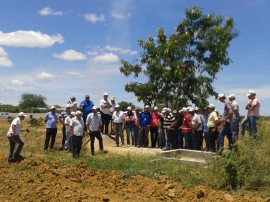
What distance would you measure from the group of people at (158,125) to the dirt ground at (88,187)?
1.74m

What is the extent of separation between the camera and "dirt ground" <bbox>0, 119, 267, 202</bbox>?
7.64 metres

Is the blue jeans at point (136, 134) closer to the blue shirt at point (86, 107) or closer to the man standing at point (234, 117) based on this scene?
the blue shirt at point (86, 107)

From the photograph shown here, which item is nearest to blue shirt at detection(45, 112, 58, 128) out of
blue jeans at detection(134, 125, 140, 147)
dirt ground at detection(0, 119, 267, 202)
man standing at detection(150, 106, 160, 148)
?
blue jeans at detection(134, 125, 140, 147)

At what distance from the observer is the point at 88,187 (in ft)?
29.1

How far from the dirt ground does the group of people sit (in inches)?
68.4

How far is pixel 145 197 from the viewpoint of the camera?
25.5 ft

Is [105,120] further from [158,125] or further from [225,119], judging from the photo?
[225,119]

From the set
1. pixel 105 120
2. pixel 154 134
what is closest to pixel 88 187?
pixel 154 134

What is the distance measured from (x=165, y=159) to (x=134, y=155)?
1.80 metres

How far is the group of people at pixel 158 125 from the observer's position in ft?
36.9

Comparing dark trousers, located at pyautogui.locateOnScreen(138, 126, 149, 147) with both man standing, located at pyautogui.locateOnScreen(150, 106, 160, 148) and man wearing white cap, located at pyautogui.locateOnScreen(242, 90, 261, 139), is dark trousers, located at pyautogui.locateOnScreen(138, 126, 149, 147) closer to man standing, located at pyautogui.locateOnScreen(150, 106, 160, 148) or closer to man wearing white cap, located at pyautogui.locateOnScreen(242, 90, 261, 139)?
man standing, located at pyautogui.locateOnScreen(150, 106, 160, 148)

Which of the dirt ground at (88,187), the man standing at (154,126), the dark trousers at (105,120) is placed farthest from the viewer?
the dark trousers at (105,120)

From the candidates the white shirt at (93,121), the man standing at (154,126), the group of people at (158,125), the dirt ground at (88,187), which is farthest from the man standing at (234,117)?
the white shirt at (93,121)

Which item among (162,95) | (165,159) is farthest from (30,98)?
(165,159)
